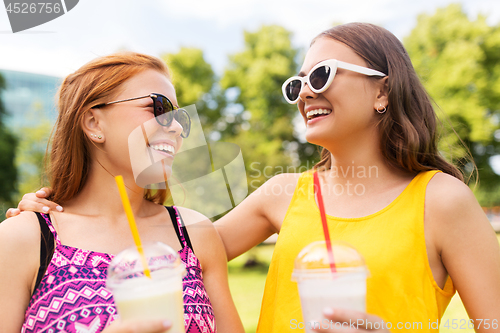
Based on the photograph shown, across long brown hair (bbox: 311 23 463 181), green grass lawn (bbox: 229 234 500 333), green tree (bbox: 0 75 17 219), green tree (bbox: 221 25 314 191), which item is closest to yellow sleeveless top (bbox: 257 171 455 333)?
long brown hair (bbox: 311 23 463 181)

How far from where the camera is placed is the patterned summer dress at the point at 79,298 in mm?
1788

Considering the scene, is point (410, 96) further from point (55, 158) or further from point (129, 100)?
point (55, 158)

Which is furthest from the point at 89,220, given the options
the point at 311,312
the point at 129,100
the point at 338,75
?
the point at 338,75

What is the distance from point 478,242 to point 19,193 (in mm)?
19969

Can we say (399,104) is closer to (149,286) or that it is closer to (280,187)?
(280,187)

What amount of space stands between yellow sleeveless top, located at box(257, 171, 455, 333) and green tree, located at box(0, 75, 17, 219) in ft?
59.5

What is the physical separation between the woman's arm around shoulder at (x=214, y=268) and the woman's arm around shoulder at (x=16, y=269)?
0.83m

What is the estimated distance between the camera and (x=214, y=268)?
233cm

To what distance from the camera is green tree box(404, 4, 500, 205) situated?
20484mm

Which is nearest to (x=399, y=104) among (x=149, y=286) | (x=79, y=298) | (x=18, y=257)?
(x=149, y=286)

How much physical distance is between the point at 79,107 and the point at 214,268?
1246 millimetres

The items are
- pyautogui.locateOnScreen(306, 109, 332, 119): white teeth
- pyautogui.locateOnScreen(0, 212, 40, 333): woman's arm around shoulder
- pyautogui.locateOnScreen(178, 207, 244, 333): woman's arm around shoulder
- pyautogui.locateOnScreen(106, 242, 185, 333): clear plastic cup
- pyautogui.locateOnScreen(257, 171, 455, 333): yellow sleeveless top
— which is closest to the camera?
pyautogui.locateOnScreen(106, 242, 185, 333): clear plastic cup

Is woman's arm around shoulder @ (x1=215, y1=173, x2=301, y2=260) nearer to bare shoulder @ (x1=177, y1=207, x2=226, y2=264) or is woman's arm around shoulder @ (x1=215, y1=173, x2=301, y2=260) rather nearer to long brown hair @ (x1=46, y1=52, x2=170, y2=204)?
bare shoulder @ (x1=177, y1=207, x2=226, y2=264)

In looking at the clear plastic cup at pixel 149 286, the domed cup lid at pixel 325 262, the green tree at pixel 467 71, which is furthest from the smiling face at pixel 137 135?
the green tree at pixel 467 71
